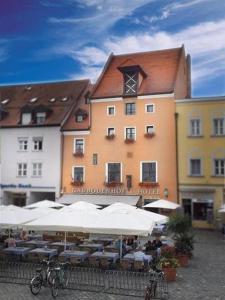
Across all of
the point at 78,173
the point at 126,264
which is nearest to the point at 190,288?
the point at 126,264

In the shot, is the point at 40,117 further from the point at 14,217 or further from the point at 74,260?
the point at 74,260

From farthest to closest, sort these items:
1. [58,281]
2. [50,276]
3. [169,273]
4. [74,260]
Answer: [74,260] < [169,273] < [58,281] < [50,276]

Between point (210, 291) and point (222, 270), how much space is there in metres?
3.00

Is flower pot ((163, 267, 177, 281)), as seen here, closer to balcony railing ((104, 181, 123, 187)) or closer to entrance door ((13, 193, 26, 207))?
balcony railing ((104, 181, 123, 187))

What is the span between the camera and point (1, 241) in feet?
52.5

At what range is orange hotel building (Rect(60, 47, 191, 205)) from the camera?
2791 cm

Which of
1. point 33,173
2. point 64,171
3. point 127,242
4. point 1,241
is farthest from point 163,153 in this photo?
point 1,241

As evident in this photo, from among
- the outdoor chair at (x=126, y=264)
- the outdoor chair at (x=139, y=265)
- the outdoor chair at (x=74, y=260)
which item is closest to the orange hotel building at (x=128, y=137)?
the outdoor chair at (x=74, y=260)

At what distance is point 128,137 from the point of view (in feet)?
95.0

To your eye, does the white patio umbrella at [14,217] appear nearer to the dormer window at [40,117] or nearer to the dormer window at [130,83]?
the dormer window at [130,83]

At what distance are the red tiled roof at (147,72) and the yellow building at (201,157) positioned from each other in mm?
2426

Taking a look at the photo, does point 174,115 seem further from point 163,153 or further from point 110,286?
point 110,286

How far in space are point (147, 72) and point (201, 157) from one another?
26.2 feet

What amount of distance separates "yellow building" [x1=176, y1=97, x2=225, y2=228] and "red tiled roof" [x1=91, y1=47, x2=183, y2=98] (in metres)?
2.43
